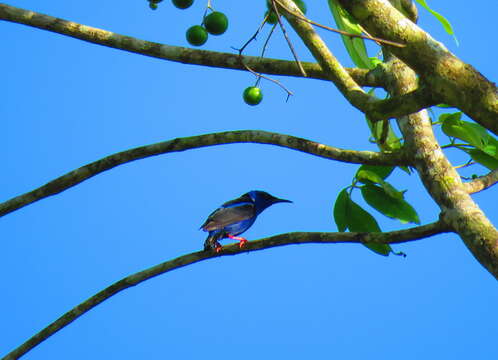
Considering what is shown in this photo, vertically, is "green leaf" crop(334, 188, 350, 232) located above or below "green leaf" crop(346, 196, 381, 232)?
above

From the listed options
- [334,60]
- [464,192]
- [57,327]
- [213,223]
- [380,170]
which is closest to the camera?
[464,192]

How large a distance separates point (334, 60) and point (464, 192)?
2.19 ft

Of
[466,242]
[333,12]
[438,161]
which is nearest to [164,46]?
[333,12]

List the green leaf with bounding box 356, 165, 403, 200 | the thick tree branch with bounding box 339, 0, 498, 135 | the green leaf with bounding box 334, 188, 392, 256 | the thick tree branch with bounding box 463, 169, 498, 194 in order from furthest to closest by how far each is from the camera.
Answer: the green leaf with bounding box 334, 188, 392, 256 < the green leaf with bounding box 356, 165, 403, 200 < the thick tree branch with bounding box 463, 169, 498, 194 < the thick tree branch with bounding box 339, 0, 498, 135

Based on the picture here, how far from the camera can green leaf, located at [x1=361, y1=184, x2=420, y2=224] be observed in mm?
2895

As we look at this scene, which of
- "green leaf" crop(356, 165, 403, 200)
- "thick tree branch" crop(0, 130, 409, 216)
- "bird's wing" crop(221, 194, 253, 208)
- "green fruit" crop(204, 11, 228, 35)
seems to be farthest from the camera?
"bird's wing" crop(221, 194, 253, 208)

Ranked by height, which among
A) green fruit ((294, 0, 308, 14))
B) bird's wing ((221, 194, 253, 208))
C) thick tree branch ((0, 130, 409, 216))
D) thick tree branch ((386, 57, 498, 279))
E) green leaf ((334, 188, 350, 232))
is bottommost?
thick tree branch ((386, 57, 498, 279))

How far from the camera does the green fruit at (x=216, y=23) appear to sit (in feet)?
10.4

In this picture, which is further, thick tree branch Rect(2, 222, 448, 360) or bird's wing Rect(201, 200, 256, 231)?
bird's wing Rect(201, 200, 256, 231)

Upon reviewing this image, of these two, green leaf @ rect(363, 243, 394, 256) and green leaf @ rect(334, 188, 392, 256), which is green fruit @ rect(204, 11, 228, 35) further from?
green leaf @ rect(363, 243, 394, 256)

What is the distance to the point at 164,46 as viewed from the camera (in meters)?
2.87

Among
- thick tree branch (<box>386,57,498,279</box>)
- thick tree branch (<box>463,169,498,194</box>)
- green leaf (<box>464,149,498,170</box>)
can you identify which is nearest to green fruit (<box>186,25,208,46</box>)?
thick tree branch (<box>386,57,498,279</box>)

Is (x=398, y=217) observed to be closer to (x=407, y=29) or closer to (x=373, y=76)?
(x=373, y=76)

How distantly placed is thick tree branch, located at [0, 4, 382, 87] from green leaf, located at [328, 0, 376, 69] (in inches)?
2.9
